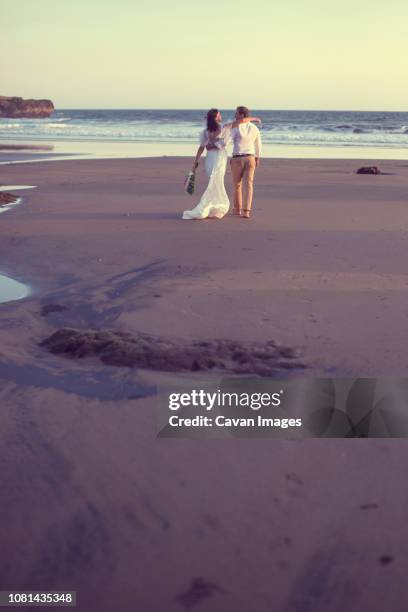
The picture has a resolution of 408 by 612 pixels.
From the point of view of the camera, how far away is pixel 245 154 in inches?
404

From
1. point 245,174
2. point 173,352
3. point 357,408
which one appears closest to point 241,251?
point 245,174

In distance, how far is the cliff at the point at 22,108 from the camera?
91750 millimetres

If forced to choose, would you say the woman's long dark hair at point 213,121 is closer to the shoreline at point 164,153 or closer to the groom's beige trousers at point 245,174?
the groom's beige trousers at point 245,174

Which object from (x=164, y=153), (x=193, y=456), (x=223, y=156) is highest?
(x=223, y=156)

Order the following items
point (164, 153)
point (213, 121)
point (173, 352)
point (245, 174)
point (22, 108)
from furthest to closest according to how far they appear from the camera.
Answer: point (22, 108) → point (164, 153) → point (245, 174) → point (213, 121) → point (173, 352)

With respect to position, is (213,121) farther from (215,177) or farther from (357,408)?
(357,408)

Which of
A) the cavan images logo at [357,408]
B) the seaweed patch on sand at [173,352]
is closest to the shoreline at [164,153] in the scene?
the seaweed patch on sand at [173,352]

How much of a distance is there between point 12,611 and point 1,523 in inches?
18.3

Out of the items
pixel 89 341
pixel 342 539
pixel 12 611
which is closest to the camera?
pixel 12 611

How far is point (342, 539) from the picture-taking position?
255cm

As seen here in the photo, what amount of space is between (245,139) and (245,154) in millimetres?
213

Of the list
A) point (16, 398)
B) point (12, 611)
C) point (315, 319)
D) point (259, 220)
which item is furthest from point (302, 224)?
point (12, 611)

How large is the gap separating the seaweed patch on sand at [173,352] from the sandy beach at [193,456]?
100 millimetres

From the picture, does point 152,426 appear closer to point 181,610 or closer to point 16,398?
point 16,398
